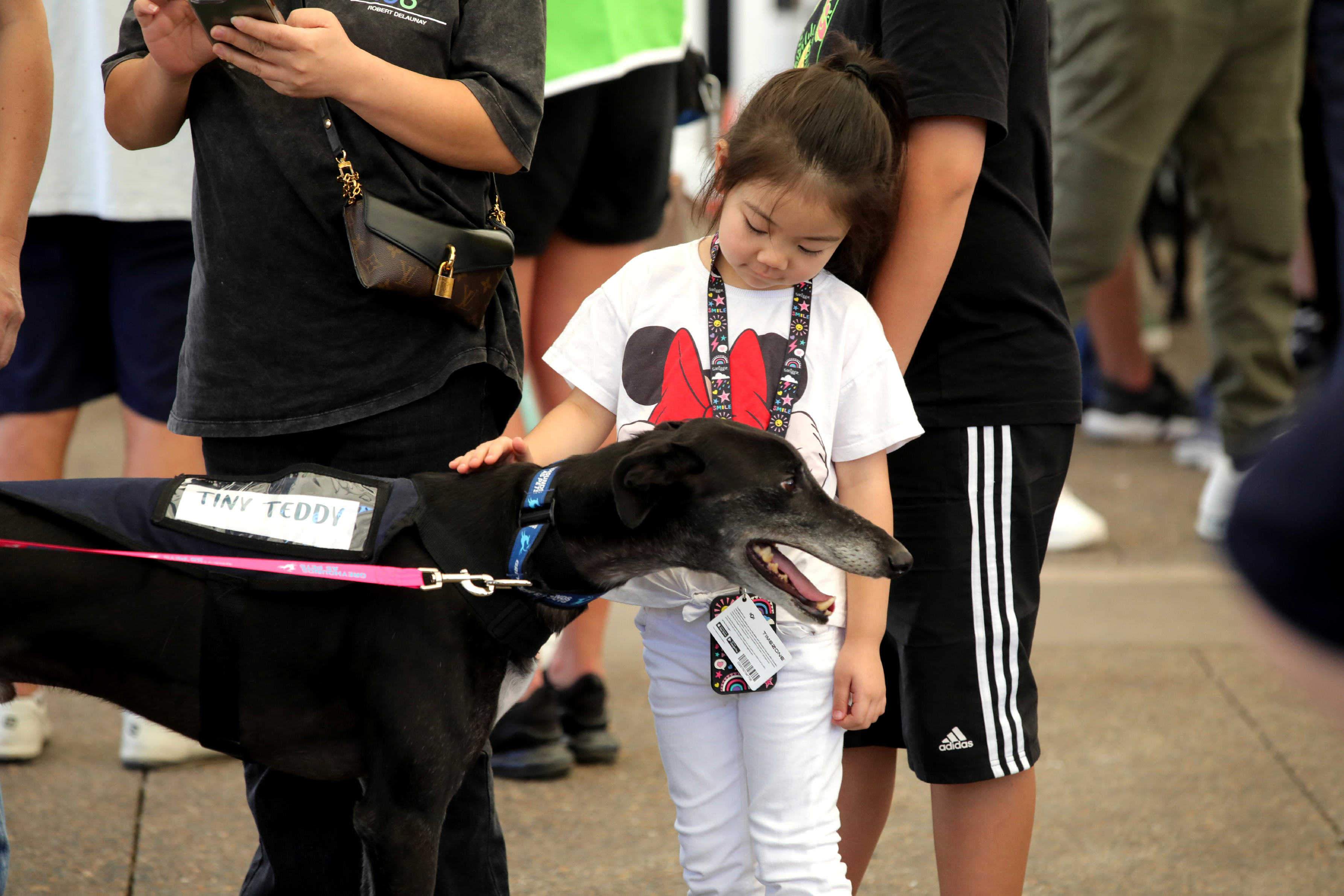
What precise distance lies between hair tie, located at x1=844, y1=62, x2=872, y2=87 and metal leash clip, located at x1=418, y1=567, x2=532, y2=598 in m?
0.93

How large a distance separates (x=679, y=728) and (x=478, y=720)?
1.23 feet

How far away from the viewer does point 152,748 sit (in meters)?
3.33

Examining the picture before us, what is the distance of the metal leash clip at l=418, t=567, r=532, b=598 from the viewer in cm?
182

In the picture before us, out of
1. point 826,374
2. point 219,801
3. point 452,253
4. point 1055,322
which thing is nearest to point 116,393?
point 219,801

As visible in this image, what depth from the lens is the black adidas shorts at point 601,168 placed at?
3160mm

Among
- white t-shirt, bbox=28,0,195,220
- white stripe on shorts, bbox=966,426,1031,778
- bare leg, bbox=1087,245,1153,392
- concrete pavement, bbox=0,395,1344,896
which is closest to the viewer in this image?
white stripe on shorts, bbox=966,426,1031,778

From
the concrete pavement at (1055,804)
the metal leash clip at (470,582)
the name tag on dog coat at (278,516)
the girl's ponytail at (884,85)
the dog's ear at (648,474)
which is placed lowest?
the concrete pavement at (1055,804)

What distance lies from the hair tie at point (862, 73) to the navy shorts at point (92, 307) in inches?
76.6

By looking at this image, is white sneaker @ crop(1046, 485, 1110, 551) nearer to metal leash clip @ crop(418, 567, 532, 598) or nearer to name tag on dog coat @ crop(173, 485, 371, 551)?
metal leash clip @ crop(418, 567, 532, 598)

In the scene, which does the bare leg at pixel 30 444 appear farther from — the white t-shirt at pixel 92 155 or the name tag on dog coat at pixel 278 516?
the name tag on dog coat at pixel 278 516

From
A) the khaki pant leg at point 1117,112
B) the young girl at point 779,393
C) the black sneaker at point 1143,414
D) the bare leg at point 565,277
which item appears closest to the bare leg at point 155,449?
the bare leg at point 565,277

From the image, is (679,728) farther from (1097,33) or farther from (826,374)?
(1097,33)

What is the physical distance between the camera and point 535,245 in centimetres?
324

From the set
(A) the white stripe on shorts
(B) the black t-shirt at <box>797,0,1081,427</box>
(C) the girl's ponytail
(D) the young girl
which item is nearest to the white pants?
(D) the young girl
